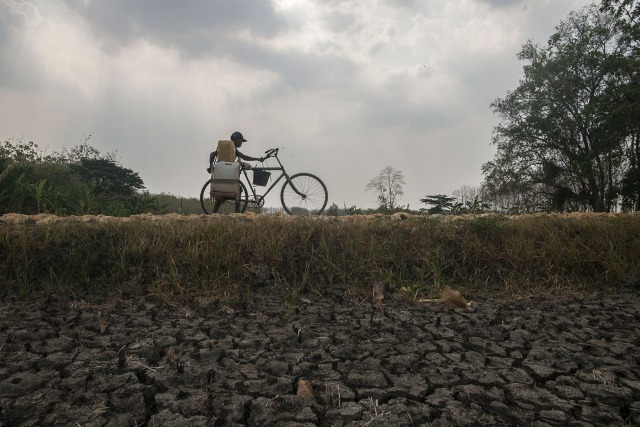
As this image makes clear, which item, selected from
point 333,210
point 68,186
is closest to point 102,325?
point 333,210

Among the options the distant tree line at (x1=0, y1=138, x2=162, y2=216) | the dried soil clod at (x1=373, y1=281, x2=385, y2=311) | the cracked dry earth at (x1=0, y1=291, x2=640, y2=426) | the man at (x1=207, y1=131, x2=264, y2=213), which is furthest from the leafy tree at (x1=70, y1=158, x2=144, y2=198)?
the dried soil clod at (x1=373, y1=281, x2=385, y2=311)

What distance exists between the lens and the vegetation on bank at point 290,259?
3.56m

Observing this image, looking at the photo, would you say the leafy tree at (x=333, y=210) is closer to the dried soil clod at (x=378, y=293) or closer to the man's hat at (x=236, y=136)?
the man's hat at (x=236, y=136)

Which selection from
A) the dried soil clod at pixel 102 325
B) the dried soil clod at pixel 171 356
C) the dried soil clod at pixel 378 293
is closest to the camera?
the dried soil clod at pixel 171 356

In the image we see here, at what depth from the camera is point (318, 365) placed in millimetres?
2244

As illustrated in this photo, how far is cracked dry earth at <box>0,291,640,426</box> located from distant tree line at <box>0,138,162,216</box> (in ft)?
14.9

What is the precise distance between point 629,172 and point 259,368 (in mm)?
19261

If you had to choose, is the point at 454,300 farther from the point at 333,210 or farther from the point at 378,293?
the point at 333,210

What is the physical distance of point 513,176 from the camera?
1975 centimetres

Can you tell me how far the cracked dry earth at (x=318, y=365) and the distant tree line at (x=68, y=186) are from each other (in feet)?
14.9

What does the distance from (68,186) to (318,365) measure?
387 inches

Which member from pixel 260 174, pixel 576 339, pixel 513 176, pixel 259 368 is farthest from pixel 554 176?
pixel 259 368

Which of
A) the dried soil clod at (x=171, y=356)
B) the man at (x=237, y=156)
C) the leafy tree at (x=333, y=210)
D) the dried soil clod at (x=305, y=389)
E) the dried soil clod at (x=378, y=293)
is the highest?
the man at (x=237, y=156)

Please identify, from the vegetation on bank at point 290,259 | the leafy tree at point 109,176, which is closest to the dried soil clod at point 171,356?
A: the vegetation on bank at point 290,259
